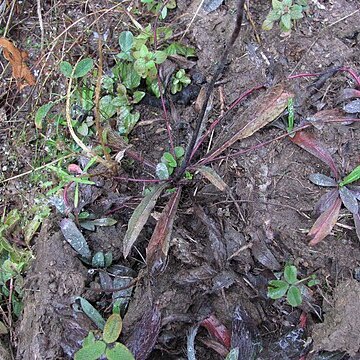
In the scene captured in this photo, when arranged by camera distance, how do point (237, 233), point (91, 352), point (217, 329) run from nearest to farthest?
point (91, 352), point (217, 329), point (237, 233)

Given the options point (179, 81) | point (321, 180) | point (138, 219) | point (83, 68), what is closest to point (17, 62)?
point (83, 68)

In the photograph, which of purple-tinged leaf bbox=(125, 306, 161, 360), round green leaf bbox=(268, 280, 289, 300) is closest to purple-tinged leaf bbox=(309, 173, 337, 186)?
round green leaf bbox=(268, 280, 289, 300)

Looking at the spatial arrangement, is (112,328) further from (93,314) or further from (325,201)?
(325,201)

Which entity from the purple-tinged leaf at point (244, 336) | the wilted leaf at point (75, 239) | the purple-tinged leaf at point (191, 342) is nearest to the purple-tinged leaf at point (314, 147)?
the purple-tinged leaf at point (244, 336)

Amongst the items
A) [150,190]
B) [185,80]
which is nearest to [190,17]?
[185,80]

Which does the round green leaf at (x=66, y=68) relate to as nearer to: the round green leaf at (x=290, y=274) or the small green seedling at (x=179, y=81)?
the small green seedling at (x=179, y=81)

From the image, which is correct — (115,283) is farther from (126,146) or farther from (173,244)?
(126,146)
